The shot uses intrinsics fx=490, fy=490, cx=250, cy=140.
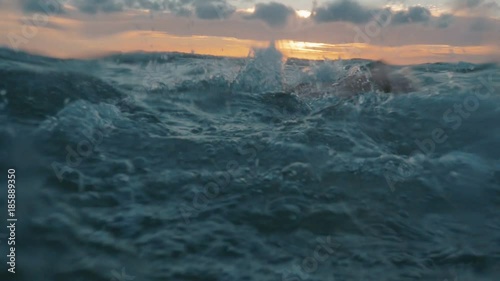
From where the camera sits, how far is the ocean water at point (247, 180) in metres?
3.15

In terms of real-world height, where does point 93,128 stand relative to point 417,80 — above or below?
below

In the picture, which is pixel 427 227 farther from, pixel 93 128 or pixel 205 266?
pixel 93 128

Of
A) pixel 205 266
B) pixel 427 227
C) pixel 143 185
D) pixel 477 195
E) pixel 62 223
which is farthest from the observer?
pixel 477 195

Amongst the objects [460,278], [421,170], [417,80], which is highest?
[417,80]

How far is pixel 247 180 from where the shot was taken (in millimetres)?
4449

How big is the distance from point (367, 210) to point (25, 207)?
2.65 m

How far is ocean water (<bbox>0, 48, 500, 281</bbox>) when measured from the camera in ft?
10.3

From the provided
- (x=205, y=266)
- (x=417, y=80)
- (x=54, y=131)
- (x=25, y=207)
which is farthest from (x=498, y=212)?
(x=417, y=80)

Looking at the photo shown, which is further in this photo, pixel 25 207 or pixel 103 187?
pixel 103 187

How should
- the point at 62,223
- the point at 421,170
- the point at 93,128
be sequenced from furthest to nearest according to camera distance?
the point at 93,128
the point at 421,170
the point at 62,223

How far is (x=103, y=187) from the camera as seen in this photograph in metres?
4.05

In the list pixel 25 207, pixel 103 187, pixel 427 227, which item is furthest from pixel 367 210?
pixel 25 207

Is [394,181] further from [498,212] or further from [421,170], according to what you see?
[498,212]

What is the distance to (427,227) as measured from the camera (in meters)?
3.81
